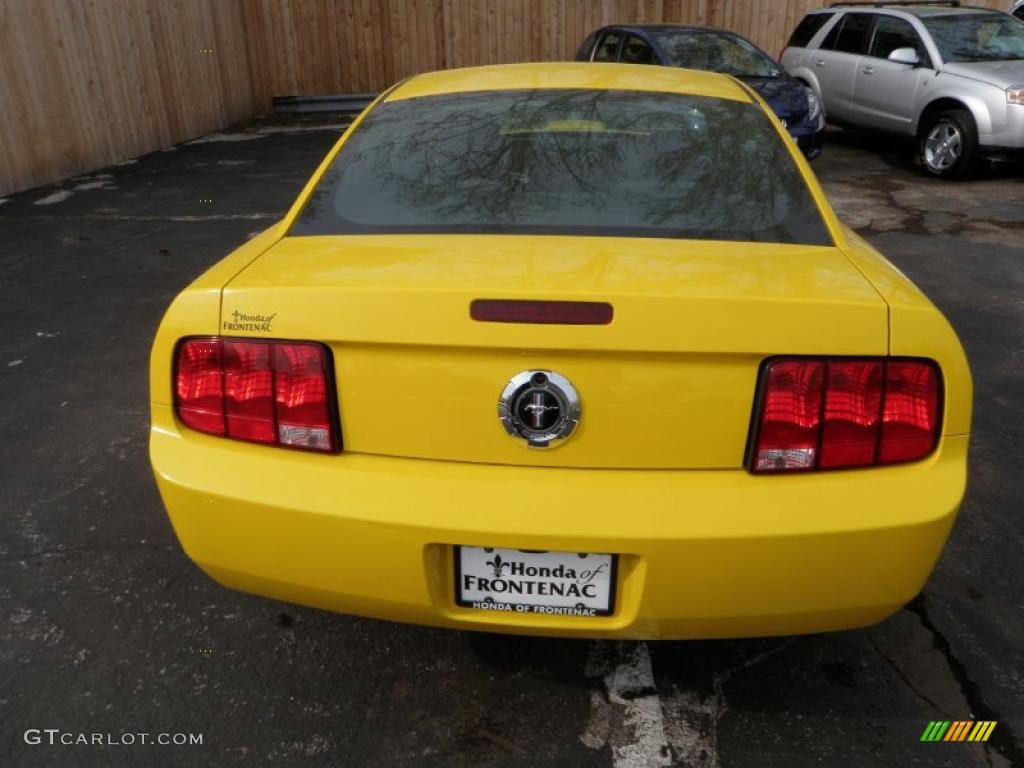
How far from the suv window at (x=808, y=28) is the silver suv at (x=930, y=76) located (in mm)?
192

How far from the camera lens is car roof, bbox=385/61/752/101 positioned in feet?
9.81

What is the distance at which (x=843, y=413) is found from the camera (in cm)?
188

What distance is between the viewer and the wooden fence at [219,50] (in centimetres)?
936

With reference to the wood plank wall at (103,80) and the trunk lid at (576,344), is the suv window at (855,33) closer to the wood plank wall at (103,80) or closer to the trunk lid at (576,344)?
the wood plank wall at (103,80)

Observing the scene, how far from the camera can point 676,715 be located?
7.35ft

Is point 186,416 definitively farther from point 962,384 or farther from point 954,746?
point 954,746

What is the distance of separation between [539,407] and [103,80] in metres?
10.8

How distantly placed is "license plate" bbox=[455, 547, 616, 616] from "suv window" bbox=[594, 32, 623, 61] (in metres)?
9.12

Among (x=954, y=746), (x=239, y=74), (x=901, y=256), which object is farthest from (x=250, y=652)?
(x=239, y=74)

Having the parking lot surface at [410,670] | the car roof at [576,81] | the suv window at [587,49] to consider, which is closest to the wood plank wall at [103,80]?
the suv window at [587,49]

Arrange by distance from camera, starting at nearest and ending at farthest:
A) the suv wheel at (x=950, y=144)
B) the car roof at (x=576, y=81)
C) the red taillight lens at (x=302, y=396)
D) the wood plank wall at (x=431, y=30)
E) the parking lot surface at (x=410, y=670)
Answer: the red taillight lens at (x=302, y=396)
the parking lot surface at (x=410, y=670)
the car roof at (x=576, y=81)
the suv wheel at (x=950, y=144)
the wood plank wall at (x=431, y=30)

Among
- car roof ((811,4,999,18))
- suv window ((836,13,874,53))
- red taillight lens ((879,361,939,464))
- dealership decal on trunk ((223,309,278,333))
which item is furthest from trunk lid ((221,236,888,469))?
suv window ((836,13,874,53))

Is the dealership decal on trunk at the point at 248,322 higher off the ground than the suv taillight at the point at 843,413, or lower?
higher

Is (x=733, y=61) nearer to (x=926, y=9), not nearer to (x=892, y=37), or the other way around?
(x=892, y=37)
